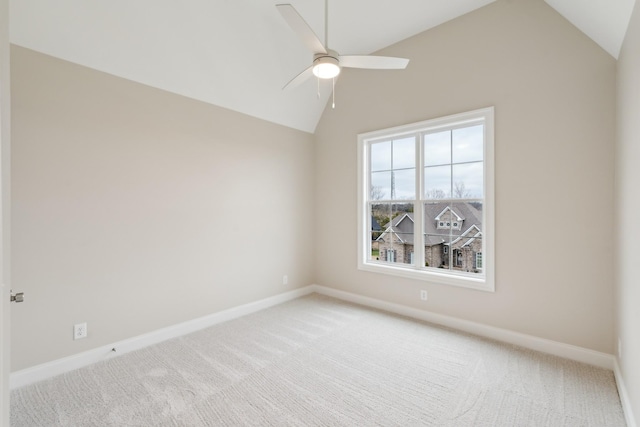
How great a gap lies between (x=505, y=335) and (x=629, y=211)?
1.61m

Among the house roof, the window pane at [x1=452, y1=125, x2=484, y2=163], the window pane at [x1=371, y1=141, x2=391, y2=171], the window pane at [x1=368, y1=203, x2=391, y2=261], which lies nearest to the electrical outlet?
the window pane at [x1=368, y1=203, x2=391, y2=261]

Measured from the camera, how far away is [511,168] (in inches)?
115

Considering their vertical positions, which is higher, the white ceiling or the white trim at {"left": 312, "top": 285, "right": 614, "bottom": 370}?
the white ceiling

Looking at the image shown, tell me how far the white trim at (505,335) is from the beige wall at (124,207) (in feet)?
5.24

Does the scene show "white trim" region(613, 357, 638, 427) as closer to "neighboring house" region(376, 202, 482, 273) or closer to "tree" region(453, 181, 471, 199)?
"neighboring house" region(376, 202, 482, 273)

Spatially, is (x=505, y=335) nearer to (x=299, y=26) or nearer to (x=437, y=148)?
(x=437, y=148)

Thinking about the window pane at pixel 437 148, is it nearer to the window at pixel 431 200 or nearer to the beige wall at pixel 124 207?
the window at pixel 431 200

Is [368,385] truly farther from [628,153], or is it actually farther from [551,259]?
[628,153]

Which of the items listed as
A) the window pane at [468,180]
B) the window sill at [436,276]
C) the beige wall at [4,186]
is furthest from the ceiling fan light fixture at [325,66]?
the window sill at [436,276]

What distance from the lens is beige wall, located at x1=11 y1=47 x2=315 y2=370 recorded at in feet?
7.59

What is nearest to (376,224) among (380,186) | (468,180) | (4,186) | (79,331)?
(380,186)

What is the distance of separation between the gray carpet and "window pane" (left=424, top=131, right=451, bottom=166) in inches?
75.9

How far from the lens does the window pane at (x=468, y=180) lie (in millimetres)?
3236

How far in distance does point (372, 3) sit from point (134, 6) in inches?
82.8
